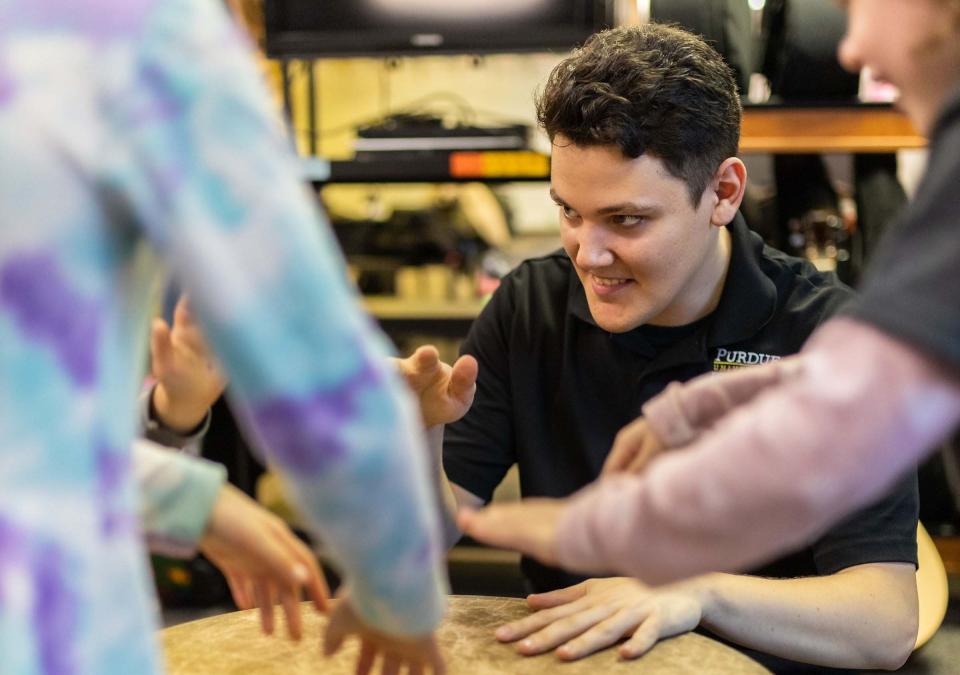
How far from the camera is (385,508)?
0.60 m

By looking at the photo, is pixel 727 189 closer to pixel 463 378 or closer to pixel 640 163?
pixel 640 163

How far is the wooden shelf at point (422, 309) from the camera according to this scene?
2.80 metres

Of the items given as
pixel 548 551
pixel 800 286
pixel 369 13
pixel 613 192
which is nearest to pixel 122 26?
pixel 548 551

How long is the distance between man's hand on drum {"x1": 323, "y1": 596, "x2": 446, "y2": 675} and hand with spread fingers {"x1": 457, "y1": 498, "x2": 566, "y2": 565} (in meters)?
0.08

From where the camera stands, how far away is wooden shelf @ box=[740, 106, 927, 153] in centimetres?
244

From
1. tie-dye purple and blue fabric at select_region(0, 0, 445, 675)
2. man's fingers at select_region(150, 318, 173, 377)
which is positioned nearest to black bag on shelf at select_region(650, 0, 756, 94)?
man's fingers at select_region(150, 318, 173, 377)

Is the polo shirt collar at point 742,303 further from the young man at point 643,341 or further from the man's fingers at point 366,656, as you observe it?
the man's fingers at point 366,656

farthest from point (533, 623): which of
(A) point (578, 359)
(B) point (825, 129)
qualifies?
(B) point (825, 129)

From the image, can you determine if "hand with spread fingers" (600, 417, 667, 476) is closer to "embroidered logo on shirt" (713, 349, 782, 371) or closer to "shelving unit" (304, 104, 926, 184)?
"embroidered logo on shirt" (713, 349, 782, 371)

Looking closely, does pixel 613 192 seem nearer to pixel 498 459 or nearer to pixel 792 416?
pixel 498 459

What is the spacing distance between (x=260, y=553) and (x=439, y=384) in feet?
1.70

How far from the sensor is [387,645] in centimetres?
77

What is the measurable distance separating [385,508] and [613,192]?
35.1 inches

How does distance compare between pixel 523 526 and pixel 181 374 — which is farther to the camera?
pixel 181 374
